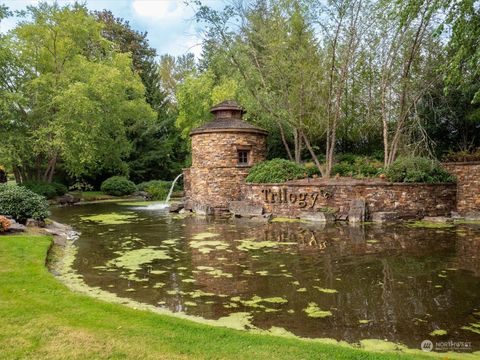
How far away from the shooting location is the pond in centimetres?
511

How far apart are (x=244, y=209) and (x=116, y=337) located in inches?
527

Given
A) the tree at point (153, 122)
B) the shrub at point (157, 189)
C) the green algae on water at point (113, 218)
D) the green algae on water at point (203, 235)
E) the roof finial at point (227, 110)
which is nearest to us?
the green algae on water at point (203, 235)

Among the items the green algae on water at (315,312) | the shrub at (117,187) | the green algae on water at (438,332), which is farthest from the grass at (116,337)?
the shrub at (117,187)

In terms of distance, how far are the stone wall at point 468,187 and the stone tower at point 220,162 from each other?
9.24 meters

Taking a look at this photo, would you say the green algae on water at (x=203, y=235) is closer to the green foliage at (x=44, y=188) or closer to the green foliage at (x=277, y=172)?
the green foliage at (x=277, y=172)

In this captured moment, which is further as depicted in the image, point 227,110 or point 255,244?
point 227,110

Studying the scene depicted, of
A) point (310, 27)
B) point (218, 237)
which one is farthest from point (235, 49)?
point (218, 237)

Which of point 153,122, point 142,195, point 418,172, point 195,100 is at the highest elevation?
point 195,100

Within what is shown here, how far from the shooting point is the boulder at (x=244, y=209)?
17016 mm

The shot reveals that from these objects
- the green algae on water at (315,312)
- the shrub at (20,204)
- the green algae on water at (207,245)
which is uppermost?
the shrub at (20,204)

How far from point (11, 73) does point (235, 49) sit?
1492 cm

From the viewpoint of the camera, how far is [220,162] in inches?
747

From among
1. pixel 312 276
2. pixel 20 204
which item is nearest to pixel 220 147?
pixel 20 204

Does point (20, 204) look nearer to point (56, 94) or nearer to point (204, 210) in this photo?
point (204, 210)
